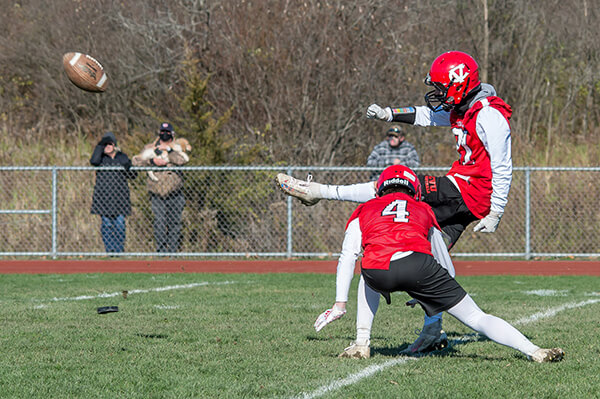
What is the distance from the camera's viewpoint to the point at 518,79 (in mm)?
25781

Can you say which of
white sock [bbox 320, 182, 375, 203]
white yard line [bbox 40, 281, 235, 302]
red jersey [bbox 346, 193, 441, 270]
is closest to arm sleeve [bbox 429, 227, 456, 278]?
red jersey [bbox 346, 193, 441, 270]

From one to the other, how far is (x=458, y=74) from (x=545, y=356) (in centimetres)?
217

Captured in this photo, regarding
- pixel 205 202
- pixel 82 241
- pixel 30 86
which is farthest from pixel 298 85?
pixel 30 86

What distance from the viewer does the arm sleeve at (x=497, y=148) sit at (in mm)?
6352

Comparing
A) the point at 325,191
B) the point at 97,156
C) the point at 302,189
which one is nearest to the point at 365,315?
the point at 325,191

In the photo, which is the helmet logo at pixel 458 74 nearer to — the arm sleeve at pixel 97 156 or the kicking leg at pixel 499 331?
the kicking leg at pixel 499 331

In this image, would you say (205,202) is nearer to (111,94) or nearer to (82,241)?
(82,241)

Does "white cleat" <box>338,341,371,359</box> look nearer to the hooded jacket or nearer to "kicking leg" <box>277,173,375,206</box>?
"kicking leg" <box>277,173,375,206</box>

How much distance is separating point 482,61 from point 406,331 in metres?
18.2

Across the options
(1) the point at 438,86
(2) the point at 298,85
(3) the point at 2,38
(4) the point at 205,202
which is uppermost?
(3) the point at 2,38

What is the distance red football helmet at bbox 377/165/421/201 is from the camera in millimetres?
6023

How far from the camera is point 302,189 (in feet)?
21.9

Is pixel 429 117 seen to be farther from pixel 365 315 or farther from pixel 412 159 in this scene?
pixel 412 159

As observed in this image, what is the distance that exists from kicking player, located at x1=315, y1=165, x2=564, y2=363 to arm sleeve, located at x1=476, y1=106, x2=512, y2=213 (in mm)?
723
